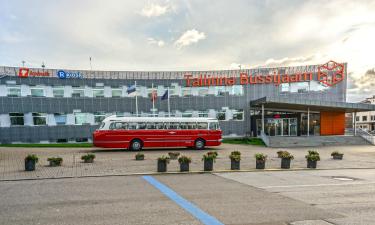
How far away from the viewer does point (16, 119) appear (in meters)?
36.8

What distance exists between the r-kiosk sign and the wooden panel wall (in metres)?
5.25

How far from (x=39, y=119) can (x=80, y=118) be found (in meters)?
5.57

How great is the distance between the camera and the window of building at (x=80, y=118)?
128 feet

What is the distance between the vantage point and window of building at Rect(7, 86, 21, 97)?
36.3 metres

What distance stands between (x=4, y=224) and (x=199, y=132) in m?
20.5

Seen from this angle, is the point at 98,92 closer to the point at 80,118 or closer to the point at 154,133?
the point at 80,118

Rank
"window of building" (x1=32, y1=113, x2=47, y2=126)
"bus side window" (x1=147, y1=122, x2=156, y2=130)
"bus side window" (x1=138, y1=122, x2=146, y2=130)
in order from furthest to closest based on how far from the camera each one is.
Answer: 1. "window of building" (x1=32, y1=113, x2=47, y2=126)
2. "bus side window" (x1=147, y1=122, x2=156, y2=130)
3. "bus side window" (x1=138, y1=122, x2=146, y2=130)

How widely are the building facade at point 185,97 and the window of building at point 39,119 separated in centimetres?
5

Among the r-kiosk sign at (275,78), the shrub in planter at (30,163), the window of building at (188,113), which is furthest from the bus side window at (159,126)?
the r-kiosk sign at (275,78)

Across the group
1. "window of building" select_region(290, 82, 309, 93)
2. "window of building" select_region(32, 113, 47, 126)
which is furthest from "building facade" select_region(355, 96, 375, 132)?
"window of building" select_region(32, 113, 47, 126)

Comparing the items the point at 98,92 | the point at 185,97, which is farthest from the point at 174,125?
the point at 98,92

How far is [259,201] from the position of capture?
796cm

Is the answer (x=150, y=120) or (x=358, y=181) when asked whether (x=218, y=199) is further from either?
(x=150, y=120)

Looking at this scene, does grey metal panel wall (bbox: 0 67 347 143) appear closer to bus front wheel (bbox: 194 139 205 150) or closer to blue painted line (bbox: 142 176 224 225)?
bus front wheel (bbox: 194 139 205 150)
